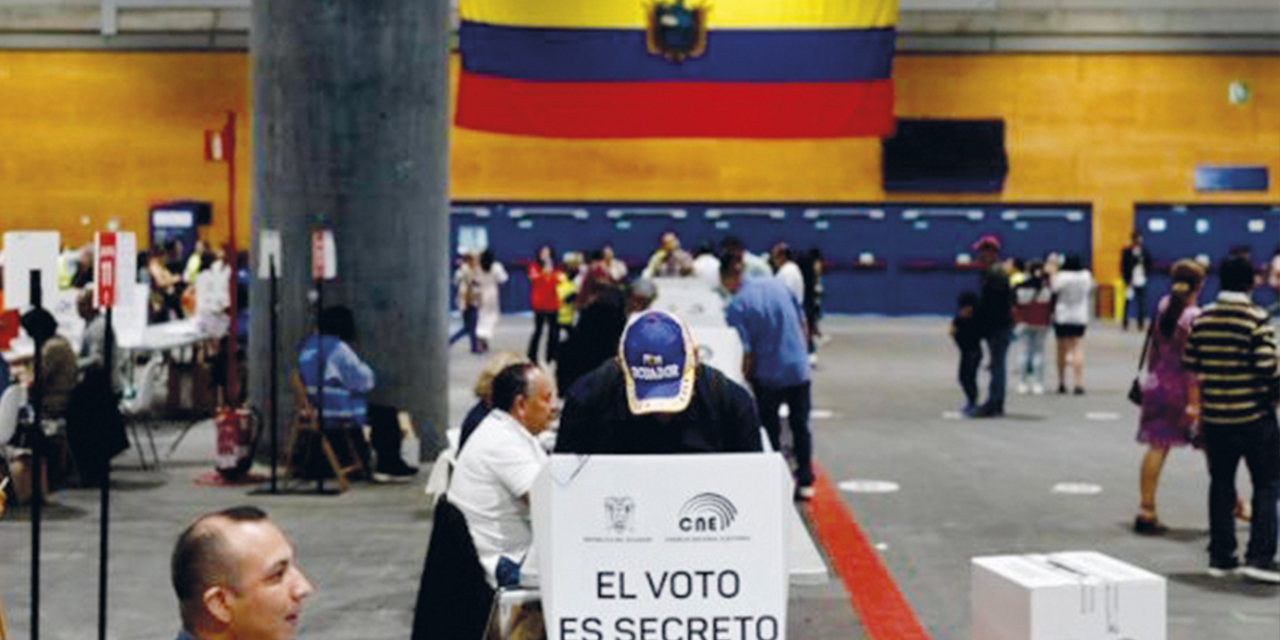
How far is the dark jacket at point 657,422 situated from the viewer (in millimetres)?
6512

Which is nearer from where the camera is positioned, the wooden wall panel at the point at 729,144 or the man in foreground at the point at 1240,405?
the man in foreground at the point at 1240,405

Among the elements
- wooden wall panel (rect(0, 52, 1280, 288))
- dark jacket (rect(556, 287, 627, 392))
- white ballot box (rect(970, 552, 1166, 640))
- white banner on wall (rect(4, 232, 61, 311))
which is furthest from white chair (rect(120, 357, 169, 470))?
wooden wall panel (rect(0, 52, 1280, 288))

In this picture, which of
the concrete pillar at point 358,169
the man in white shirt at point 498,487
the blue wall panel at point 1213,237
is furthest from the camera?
the blue wall panel at point 1213,237

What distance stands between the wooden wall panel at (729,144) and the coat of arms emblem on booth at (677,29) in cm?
1726

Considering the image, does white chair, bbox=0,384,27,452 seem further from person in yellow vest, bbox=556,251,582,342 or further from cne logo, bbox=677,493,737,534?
person in yellow vest, bbox=556,251,582,342

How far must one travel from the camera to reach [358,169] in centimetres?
1462

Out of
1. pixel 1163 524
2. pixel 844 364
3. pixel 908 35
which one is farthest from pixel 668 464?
pixel 908 35

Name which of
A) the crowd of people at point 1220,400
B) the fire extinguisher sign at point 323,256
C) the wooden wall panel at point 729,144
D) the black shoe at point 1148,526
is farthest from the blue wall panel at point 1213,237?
the fire extinguisher sign at point 323,256

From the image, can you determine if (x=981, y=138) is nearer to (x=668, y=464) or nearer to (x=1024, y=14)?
(x=1024, y=14)

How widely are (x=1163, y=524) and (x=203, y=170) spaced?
2803 cm

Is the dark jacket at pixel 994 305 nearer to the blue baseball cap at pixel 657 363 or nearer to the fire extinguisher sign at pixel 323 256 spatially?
the fire extinguisher sign at pixel 323 256

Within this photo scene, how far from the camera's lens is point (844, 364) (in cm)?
2614

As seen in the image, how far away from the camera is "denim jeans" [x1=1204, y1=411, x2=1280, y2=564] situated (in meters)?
10.3

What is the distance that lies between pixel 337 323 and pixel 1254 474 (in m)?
6.46
